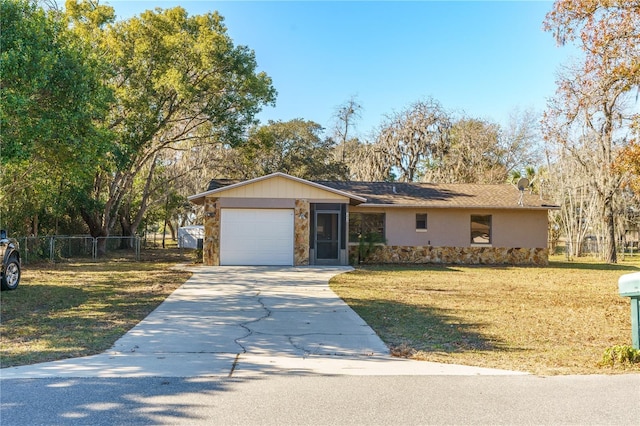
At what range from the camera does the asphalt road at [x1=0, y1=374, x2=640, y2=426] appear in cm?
427

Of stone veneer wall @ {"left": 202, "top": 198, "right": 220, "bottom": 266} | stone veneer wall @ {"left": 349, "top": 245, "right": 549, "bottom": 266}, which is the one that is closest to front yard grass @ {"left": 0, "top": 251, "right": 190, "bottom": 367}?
stone veneer wall @ {"left": 202, "top": 198, "right": 220, "bottom": 266}

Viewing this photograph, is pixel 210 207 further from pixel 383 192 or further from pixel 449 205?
pixel 449 205

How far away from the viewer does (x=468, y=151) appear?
37188mm

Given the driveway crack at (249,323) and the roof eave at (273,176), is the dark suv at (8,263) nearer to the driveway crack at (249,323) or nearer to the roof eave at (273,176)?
the driveway crack at (249,323)

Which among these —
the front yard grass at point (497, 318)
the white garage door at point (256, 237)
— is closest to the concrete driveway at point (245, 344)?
the front yard grass at point (497, 318)

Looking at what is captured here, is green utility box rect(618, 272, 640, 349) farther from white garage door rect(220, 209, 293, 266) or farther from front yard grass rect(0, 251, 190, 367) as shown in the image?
white garage door rect(220, 209, 293, 266)

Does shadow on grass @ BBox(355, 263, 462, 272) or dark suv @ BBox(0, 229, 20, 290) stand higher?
dark suv @ BBox(0, 229, 20, 290)

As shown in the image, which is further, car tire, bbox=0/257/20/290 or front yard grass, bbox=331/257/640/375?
car tire, bbox=0/257/20/290

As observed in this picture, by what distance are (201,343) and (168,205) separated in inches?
1326

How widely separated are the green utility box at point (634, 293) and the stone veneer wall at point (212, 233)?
15.5 m

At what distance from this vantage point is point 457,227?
23281mm

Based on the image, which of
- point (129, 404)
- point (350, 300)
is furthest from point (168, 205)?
point (129, 404)

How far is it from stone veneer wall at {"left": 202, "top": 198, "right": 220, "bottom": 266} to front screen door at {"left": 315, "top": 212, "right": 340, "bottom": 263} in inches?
156

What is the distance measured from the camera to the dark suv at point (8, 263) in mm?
11383
